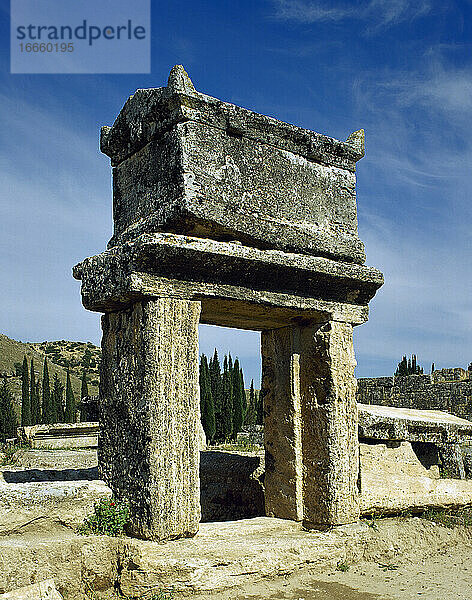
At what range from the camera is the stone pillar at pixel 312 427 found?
19.5 feet

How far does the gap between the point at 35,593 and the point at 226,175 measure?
3486 millimetres

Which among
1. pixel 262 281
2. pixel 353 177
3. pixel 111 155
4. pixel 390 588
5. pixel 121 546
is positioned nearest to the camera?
pixel 121 546

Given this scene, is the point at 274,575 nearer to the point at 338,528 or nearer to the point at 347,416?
the point at 338,528

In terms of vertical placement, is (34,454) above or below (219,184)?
below

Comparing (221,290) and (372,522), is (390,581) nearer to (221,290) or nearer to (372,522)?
(372,522)

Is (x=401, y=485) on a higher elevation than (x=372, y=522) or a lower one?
higher

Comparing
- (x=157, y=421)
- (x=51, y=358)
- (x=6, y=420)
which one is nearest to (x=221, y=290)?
(x=157, y=421)

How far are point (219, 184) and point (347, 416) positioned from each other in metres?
2.58

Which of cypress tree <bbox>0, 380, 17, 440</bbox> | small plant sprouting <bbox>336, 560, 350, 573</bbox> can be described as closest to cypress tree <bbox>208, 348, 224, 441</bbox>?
cypress tree <bbox>0, 380, 17, 440</bbox>

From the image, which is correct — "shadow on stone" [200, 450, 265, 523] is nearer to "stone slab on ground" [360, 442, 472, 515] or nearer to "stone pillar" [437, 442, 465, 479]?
"stone slab on ground" [360, 442, 472, 515]

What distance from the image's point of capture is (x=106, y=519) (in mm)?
4844

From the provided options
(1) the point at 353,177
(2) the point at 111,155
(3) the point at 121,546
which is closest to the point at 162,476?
(3) the point at 121,546

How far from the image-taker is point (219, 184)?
17.4 ft

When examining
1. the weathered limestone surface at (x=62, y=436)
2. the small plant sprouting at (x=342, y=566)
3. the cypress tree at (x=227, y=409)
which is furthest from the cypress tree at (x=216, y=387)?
the small plant sprouting at (x=342, y=566)
